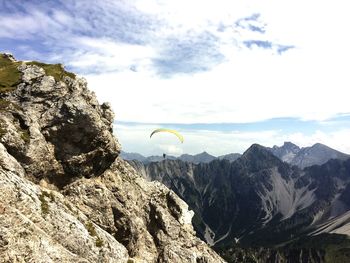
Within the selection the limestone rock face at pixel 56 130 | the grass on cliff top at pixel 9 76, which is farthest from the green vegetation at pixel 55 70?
the grass on cliff top at pixel 9 76

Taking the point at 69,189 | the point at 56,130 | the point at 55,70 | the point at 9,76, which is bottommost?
the point at 69,189

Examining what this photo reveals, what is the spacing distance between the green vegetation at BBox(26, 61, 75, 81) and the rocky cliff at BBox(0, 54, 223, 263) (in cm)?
23

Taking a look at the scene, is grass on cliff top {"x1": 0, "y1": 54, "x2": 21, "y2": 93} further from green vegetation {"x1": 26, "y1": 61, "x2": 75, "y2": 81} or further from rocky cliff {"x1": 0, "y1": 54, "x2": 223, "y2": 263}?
green vegetation {"x1": 26, "y1": 61, "x2": 75, "y2": 81}

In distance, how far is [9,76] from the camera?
212 ft

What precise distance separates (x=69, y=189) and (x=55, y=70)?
23443mm

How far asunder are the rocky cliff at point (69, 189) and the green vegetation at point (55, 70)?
23 cm

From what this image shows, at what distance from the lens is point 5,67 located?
7056cm

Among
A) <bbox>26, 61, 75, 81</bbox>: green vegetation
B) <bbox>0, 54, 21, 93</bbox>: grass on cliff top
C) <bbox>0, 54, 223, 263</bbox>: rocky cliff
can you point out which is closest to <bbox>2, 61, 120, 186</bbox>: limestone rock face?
<bbox>0, 54, 223, 263</bbox>: rocky cliff

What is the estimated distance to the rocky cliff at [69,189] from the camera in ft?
127

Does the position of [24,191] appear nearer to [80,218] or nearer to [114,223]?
[80,218]

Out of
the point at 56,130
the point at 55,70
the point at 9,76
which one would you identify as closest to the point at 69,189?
the point at 56,130

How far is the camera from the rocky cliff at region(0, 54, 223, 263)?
38844 mm

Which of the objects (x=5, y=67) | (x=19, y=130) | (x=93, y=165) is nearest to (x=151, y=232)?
(x=93, y=165)

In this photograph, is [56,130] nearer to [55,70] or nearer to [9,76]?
[55,70]
